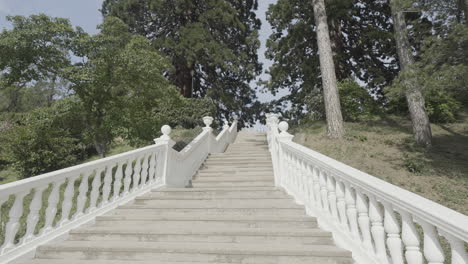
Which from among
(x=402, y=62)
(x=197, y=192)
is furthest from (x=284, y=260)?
(x=402, y=62)

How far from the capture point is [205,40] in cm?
1562

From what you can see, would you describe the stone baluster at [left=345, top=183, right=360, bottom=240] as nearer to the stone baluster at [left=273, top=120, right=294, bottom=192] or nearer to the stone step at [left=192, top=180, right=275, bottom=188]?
the stone baluster at [left=273, top=120, right=294, bottom=192]

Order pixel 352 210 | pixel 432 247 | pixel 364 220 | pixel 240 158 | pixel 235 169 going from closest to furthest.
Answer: pixel 432 247, pixel 364 220, pixel 352 210, pixel 235 169, pixel 240 158

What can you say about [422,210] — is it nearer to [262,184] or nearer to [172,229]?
[172,229]

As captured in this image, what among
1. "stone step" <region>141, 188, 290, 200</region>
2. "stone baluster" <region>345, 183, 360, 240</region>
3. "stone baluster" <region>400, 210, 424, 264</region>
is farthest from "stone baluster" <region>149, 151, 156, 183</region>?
"stone baluster" <region>400, 210, 424, 264</region>

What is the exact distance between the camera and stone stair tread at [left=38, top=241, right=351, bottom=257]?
2518 millimetres

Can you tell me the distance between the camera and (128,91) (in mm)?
7875

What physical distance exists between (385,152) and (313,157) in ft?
21.9

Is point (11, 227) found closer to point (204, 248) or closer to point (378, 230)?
point (204, 248)

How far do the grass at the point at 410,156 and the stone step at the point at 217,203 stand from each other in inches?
162

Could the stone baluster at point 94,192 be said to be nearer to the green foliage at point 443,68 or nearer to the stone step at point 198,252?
the stone step at point 198,252

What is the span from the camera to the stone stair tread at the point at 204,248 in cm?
252

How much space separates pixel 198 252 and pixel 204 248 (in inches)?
2.8

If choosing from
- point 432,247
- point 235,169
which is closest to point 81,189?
point 432,247
